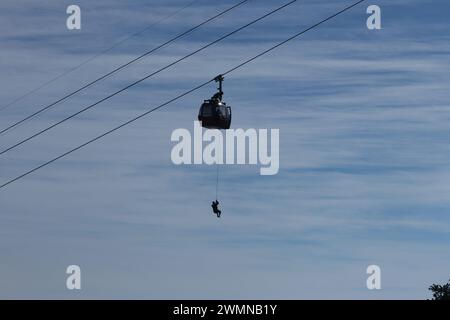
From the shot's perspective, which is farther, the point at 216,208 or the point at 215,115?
the point at 215,115

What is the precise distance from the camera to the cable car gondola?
50.3 metres

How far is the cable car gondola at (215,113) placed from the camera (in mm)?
50281

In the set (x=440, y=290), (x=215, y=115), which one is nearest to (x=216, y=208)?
(x=215, y=115)

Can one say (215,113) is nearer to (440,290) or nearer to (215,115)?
(215,115)

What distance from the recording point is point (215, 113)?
50344 mm

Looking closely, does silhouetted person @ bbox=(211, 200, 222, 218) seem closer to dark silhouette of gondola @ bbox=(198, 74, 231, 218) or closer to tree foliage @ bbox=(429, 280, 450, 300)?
dark silhouette of gondola @ bbox=(198, 74, 231, 218)

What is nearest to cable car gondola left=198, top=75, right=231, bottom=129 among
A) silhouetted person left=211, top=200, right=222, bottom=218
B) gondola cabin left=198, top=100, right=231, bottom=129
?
gondola cabin left=198, top=100, right=231, bottom=129
